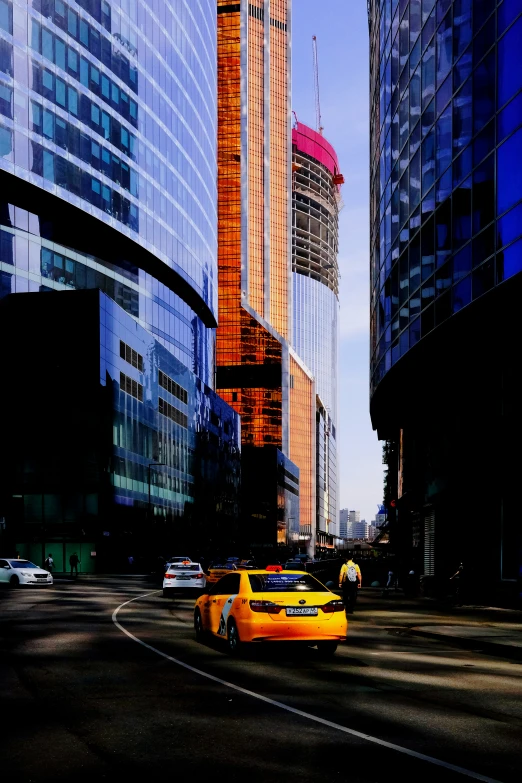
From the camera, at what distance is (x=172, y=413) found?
98.2 meters

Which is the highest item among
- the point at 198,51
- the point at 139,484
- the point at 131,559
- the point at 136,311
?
the point at 198,51

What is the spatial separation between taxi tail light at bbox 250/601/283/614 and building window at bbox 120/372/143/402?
6340 cm

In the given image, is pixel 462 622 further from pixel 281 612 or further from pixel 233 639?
pixel 281 612

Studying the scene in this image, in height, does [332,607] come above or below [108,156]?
below

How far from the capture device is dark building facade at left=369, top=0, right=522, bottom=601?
2741 cm

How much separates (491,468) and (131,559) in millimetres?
45701

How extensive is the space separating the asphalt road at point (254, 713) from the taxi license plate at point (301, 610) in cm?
80

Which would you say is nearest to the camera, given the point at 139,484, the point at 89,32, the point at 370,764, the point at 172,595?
the point at 370,764

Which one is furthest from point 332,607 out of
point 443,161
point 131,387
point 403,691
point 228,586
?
point 131,387

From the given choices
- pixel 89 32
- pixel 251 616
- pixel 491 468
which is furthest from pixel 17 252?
pixel 251 616

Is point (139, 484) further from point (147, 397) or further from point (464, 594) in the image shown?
point (464, 594)

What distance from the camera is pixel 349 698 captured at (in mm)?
10984

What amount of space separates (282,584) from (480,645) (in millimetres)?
5046

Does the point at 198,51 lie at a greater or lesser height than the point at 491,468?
greater
